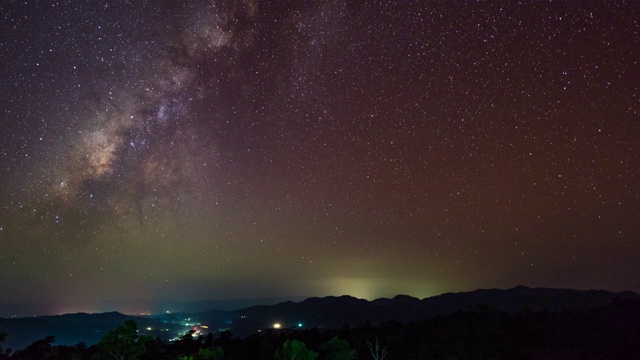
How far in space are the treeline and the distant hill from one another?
7563cm

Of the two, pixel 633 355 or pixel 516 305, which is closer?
pixel 633 355

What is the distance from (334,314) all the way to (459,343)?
125 m

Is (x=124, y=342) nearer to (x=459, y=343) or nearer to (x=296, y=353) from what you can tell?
(x=296, y=353)

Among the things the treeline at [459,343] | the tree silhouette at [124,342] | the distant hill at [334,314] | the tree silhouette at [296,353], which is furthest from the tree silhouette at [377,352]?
the distant hill at [334,314]

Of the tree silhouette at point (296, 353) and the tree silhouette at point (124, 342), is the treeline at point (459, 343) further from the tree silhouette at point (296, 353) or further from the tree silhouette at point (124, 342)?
the tree silhouette at point (124, 342)

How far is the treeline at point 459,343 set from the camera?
138 ft

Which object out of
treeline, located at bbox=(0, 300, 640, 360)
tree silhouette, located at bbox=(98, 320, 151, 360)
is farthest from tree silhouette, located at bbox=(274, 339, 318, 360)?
tree silhouette, located at bbox=(98, 320, 151, 360)

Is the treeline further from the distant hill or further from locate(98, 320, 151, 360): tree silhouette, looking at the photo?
the distant hill

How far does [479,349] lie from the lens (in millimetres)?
47625

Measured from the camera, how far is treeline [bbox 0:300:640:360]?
138 ft

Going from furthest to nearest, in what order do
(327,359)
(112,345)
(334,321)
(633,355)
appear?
(334,321) < (633,355) < (327,359) < (112,345)

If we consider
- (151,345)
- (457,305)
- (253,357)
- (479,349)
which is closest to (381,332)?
(479,349)

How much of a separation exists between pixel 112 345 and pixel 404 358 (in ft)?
94.1

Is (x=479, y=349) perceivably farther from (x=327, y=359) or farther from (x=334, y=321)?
(x=334, y=321)
